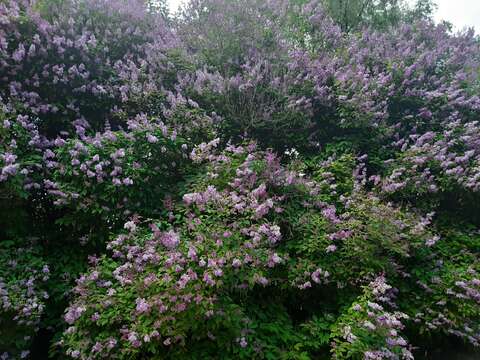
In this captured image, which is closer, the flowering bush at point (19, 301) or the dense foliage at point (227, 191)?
the dense foliage at point (227, 191)

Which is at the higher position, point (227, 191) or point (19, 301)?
point (227, 191)

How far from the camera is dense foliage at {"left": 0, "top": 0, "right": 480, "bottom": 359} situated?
14.5 ft

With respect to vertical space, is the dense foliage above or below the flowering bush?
above

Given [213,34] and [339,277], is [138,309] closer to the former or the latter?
[339,277]

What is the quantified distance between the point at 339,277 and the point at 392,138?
3.92 metres

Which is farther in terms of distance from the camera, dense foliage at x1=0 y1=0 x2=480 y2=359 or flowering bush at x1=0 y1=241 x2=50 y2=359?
flowering bush at x1=0 y1=241 x2=50 y2=359

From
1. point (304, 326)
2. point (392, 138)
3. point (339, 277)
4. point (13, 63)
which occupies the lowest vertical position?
point (304, 326)

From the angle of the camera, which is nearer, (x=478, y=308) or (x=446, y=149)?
(x=478, y=308)

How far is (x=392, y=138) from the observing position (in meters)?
8.03

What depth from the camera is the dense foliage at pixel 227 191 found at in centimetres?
443

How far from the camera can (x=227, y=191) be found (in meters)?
5.35

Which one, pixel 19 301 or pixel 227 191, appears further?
pixel 227 191

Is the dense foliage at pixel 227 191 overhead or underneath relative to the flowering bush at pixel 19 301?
overhead

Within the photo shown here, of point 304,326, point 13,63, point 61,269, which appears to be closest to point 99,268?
point 61,269
